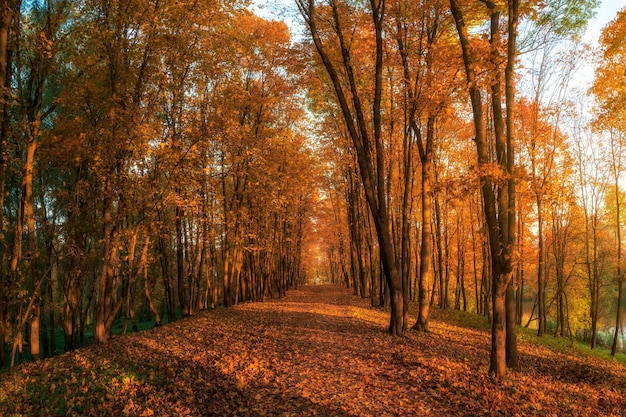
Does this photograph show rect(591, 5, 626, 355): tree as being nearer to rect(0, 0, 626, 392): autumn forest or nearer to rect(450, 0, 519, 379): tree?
rect(0, 0, 626, 392): autumn forest

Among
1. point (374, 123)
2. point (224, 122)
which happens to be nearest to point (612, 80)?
point (374, 123)

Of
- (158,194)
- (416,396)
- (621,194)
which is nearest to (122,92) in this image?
(158,194)

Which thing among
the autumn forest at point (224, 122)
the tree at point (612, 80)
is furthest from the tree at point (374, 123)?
the tree at point (612, 80)

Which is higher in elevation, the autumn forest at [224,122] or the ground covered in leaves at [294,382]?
the autumn forest at [224,122]

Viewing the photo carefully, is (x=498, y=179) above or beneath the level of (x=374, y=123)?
beneath

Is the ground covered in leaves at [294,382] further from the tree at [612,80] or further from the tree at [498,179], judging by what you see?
the tree at [612,80]

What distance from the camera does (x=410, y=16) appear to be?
12.3 m

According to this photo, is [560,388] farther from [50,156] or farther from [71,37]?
[50,156]

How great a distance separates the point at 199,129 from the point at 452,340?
1103 cm

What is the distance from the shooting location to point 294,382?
22.1ft

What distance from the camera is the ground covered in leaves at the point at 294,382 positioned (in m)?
5.65

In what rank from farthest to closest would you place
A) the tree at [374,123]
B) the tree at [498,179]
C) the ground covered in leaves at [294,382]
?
the tree at [374,123]
the tree at [498,179]
the ground covered in leaves at [294,382]

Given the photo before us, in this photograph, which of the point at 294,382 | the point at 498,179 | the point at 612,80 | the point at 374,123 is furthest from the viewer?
the point at 612,80

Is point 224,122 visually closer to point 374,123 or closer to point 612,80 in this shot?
point 374,123
